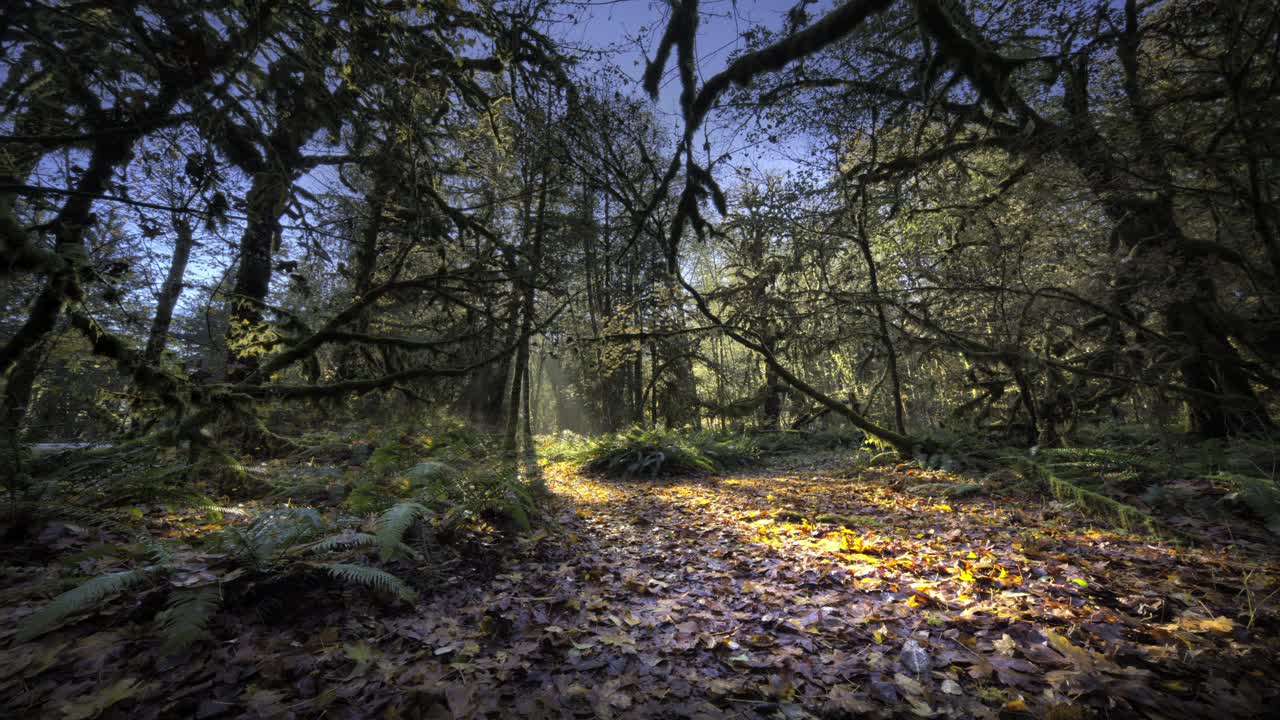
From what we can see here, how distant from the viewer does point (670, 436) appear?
31.1 feet

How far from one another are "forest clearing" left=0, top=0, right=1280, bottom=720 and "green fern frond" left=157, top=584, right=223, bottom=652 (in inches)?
0.8

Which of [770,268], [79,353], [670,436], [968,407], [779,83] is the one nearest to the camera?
[79,353]

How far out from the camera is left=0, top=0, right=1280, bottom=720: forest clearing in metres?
1.92

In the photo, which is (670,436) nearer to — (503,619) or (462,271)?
(462,271)

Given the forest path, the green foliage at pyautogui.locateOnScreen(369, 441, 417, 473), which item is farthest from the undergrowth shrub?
the green foliage at pyautogui.locateOnScreen(369, 441, 417, 473)

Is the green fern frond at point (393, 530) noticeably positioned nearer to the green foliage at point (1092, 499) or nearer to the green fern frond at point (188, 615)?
the green fern frond at point (188, 615)

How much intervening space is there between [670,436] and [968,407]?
552 centimetres

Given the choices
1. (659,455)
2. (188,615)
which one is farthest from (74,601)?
(659,455)

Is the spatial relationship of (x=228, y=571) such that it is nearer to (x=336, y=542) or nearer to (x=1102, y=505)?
(x=336, y=542)

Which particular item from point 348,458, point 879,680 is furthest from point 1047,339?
point 348,458

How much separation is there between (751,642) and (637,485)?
5417mm

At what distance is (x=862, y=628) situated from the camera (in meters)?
2.40

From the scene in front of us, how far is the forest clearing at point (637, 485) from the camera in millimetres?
1922

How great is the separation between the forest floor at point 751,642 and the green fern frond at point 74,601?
0.09 meters
